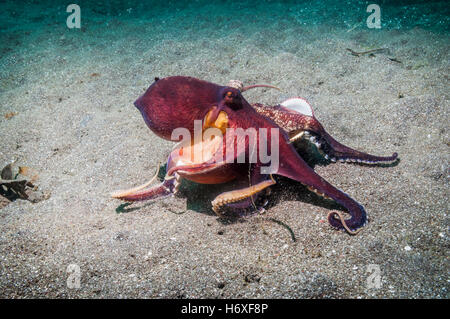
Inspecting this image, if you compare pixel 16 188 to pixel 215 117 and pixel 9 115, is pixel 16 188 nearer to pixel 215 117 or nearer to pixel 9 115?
pixel 9 115

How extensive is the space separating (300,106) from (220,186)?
1.03 m

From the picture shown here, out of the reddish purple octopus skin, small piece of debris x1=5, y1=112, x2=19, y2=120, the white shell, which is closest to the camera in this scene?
the reddish purple octopus skin

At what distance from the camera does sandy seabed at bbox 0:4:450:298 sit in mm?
1686

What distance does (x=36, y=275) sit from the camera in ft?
5.74

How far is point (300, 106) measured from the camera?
2.47 m

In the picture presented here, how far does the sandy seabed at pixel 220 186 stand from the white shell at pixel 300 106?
0.53 m

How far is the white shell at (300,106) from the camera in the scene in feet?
7.92

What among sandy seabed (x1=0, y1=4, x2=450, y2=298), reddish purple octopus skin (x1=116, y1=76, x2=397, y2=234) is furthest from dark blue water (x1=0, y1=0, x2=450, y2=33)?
reddish purple octopus skin (x1=116, y1=76, x2=397, y2=234)

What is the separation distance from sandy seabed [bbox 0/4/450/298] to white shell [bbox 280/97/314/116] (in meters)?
0.53

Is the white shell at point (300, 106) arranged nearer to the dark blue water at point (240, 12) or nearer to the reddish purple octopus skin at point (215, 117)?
the reddish purple octopus skin at point (215, 117)

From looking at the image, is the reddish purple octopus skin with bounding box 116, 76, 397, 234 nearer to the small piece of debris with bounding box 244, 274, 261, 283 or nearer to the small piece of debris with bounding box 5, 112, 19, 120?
the small piece of debris with bounding box 244, 274, 261, 283

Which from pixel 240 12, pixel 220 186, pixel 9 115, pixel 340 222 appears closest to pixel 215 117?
pixel 220 186
